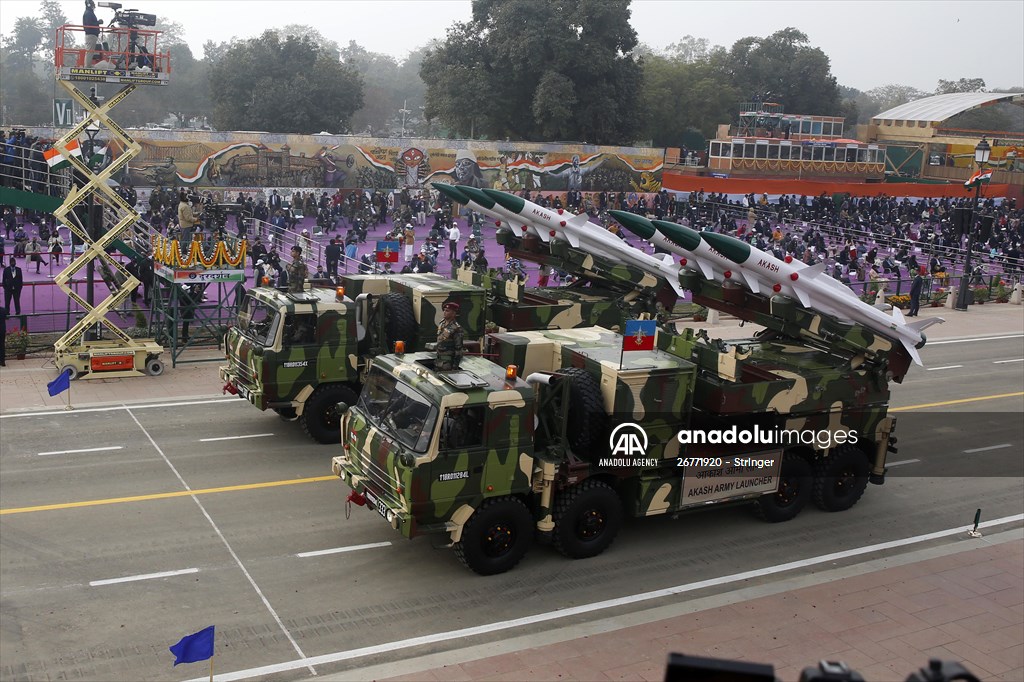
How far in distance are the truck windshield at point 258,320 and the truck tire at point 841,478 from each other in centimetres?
909

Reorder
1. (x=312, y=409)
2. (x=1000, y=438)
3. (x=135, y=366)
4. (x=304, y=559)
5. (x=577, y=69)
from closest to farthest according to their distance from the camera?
(x=304, y=559) → (x=312, y=409) → (x=1000, y=438) → (x=135, y=366) → (x=577, y=69)

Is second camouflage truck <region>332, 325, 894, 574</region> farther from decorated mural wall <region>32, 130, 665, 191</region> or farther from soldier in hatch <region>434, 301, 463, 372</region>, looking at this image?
decorated mural wall <region>32, 130, 665, 191</region>

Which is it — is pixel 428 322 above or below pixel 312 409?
above

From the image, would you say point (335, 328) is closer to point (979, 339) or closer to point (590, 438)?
point (590, 438)

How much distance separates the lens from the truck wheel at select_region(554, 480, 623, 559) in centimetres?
1250

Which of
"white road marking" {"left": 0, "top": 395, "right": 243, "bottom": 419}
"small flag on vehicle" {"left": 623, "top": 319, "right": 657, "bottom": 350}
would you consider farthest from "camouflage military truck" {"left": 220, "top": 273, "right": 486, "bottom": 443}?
"small flag on vehicle" {"left": 623, "top": 319, "right": 657, "bottom": 350}

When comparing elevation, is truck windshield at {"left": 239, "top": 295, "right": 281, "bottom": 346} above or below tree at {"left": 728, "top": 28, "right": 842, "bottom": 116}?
below

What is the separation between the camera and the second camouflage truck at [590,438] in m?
11.7

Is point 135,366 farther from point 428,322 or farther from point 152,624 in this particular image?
point 152,624

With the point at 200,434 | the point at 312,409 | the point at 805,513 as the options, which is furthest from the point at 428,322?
the point at 805,513

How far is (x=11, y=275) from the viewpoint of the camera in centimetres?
2378

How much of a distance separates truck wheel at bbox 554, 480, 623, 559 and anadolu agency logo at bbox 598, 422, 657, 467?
0.36 metres

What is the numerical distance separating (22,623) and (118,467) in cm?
524

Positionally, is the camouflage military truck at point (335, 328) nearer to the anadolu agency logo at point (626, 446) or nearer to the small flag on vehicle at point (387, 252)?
the small flag on vehicle at point (387, 252)
